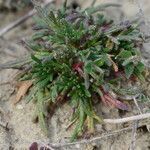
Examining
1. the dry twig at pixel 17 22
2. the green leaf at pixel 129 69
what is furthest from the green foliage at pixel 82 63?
the dry twig at pixel 17 22

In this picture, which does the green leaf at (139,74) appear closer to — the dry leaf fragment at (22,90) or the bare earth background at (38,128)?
the bare earth background at (38,128)

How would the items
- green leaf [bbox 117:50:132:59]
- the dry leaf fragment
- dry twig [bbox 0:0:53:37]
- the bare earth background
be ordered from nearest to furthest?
1. the bare earth background
2. green leaf [bbox 117:50:132:59]
3. the dry leaf fragment
4. dry twig [bbox 0:0:53:37]

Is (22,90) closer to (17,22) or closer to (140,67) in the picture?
(140,67)

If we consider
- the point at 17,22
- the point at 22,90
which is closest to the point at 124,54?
the point at 22,90

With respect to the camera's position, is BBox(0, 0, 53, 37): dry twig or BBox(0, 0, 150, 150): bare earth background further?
BBox(0, 0, 53, 37): dry twig

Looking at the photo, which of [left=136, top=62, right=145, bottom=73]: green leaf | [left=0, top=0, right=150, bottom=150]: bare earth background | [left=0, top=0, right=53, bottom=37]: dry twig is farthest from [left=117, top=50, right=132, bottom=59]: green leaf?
[left=0, top=0, right=53, bottom=37]: dry twig

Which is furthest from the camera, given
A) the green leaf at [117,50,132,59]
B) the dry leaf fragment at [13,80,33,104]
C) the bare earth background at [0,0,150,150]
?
the dry leaf fragment at [13,80,33,104]

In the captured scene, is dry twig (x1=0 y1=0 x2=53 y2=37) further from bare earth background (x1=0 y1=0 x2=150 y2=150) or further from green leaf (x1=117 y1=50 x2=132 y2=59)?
green leaf (x1=117 y1=50 x2=132 y2=59)

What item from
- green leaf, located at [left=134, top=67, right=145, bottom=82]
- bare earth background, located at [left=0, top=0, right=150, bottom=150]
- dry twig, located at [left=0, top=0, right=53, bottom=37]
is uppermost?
dry twig, located at [left=0, top=0, right=53, bottom=37]

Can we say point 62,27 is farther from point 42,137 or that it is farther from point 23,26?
point 23,26
